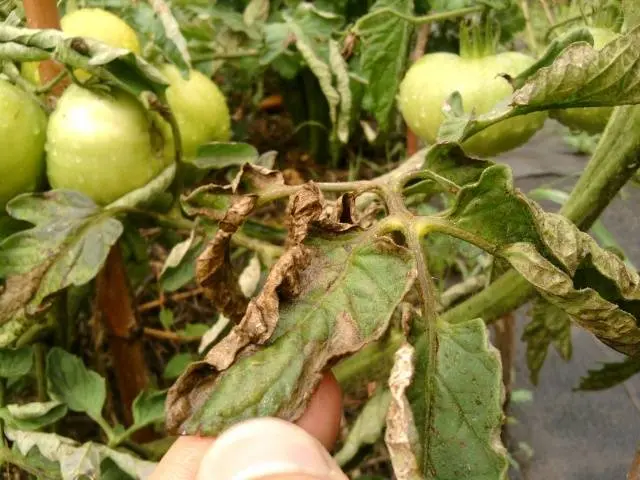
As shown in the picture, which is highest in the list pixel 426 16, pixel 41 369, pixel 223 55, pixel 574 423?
pixel 426 16

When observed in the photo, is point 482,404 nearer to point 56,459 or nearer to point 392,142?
point 56,459

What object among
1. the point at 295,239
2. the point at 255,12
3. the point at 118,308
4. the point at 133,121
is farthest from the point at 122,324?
the point at 255,12

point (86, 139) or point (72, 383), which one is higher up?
point (86, 139)

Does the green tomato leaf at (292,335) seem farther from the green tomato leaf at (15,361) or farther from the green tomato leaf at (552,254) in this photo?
the green tomato leaf at (15,361)

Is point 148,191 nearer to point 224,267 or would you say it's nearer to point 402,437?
point 224,267

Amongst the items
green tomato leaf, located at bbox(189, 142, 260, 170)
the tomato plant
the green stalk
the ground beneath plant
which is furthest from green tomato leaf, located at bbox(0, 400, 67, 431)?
the ground beneath plant

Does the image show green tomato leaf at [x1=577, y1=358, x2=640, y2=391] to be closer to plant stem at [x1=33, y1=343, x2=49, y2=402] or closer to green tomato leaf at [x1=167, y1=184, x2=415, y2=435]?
green tomato leaf at [x1=167, y1=184, x2=415, y2=435]

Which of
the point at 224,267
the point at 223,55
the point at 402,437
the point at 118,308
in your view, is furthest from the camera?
the point at 223,55
